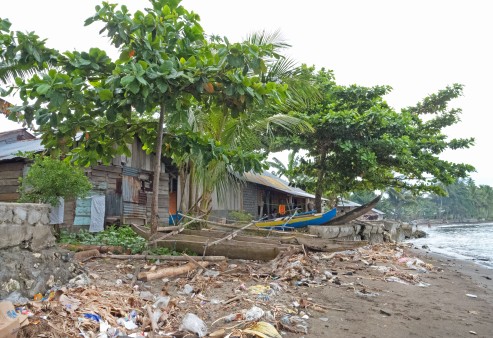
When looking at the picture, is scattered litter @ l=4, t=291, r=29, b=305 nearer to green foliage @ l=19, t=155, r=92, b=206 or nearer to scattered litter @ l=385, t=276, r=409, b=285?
green foliage @ l=19, t=155, r=92, b=206

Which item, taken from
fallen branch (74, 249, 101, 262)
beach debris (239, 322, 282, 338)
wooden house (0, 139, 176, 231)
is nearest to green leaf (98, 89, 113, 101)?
Result: fallen branch (74, 249, 101, 262)

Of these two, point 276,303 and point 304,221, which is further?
point 304,221

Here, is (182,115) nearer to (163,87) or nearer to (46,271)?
(163,87)

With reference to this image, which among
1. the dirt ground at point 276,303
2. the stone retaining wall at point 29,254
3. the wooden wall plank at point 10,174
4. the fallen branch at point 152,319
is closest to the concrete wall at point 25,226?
the stone retaining wall at point 29,254

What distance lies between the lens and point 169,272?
4.86m

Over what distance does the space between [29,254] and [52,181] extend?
12.7 ft

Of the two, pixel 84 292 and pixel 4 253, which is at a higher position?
pixel 4 253

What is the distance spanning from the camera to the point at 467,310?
15.7 feet

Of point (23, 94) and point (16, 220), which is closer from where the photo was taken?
point (16, 220)

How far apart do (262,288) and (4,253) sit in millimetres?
2894

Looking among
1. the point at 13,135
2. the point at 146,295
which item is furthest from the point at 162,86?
the point at 13,135

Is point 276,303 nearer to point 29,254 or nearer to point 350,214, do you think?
point 29,254

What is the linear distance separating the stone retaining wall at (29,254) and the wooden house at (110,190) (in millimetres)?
6791

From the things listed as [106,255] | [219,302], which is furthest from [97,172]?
[219,302]
